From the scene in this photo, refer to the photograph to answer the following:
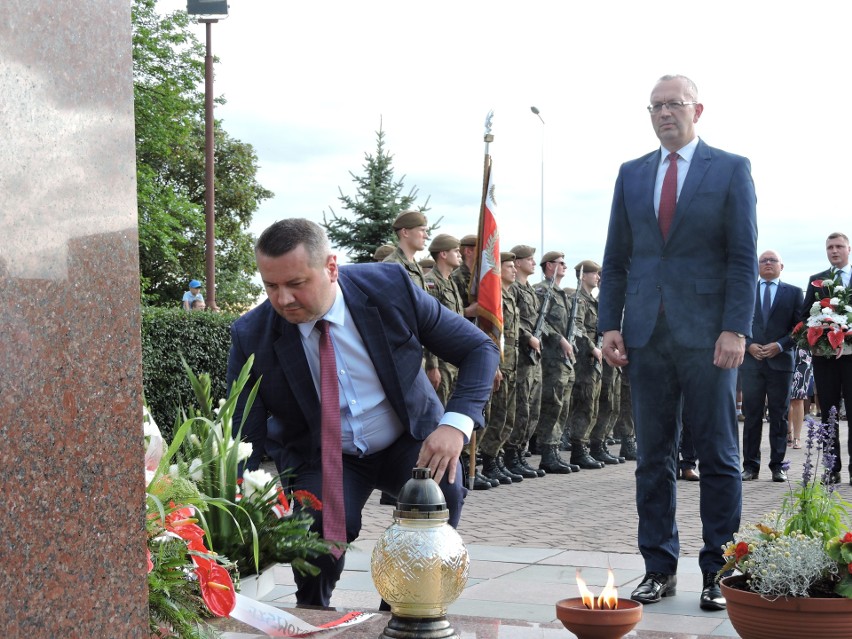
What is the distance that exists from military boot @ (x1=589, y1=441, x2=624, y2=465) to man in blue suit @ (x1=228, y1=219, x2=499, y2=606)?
32.2ft

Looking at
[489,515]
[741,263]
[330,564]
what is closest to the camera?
[330,564]

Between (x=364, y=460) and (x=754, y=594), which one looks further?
(x=364, y=460)

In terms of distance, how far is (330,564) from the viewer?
4.20m

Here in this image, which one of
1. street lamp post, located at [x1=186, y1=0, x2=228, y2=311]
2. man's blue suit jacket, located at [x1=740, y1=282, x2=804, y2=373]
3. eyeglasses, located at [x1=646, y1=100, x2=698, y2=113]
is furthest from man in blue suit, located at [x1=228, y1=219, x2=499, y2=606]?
street lamp post, located at [x1=186, y1=0, x2=228, y2=311]

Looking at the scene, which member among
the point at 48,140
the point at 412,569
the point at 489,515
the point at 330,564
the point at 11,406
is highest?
the point at 48,140

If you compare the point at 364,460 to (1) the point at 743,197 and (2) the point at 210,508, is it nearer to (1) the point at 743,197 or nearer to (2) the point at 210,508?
(2) the point at 210,508

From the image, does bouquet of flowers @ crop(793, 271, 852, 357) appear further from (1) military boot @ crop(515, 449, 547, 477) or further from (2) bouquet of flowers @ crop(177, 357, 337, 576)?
(2) bouquet of flowers @ crop(177, 357, 337, 576)

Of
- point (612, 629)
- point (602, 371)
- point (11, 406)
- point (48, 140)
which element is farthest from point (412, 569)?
→ point (602, 371)

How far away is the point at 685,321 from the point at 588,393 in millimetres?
8654

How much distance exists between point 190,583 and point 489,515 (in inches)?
237

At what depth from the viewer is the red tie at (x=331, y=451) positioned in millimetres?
4168

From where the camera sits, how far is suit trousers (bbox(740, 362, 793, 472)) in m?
11.5

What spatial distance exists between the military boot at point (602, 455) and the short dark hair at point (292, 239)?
1065 cm

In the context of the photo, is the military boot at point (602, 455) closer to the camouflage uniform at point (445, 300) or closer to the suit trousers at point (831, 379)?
the suit trousers at point (831, 379)
